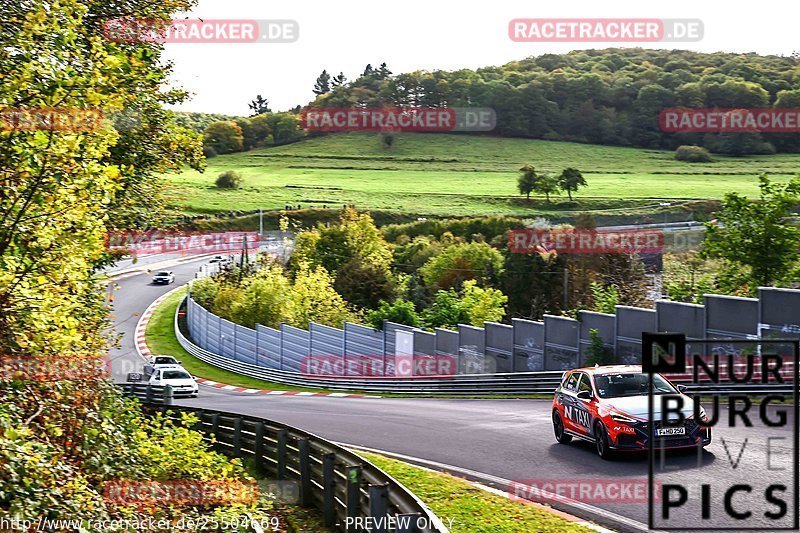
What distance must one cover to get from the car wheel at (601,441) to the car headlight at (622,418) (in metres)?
0.28

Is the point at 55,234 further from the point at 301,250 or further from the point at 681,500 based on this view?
the point at 301,250

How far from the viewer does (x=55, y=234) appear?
32.4 ft

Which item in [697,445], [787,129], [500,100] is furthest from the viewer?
[500,100]

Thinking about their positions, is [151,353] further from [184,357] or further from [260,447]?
[260,447]

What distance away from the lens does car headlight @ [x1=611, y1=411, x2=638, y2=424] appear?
15.0 meters

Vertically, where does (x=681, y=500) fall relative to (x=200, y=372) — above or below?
above

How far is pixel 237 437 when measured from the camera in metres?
18.7

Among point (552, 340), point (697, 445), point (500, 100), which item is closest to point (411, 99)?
point (500, 100)

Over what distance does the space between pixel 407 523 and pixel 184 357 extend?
5475 cm

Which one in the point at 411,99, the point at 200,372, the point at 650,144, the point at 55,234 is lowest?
the point at 200,372

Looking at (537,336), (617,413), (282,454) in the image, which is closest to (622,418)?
(617,413)

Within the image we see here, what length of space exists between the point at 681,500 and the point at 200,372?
45.5 m

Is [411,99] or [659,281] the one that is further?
[411,99]

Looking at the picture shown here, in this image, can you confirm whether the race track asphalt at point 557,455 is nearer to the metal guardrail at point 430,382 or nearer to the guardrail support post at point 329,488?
the metal guardrail at point 430,382
